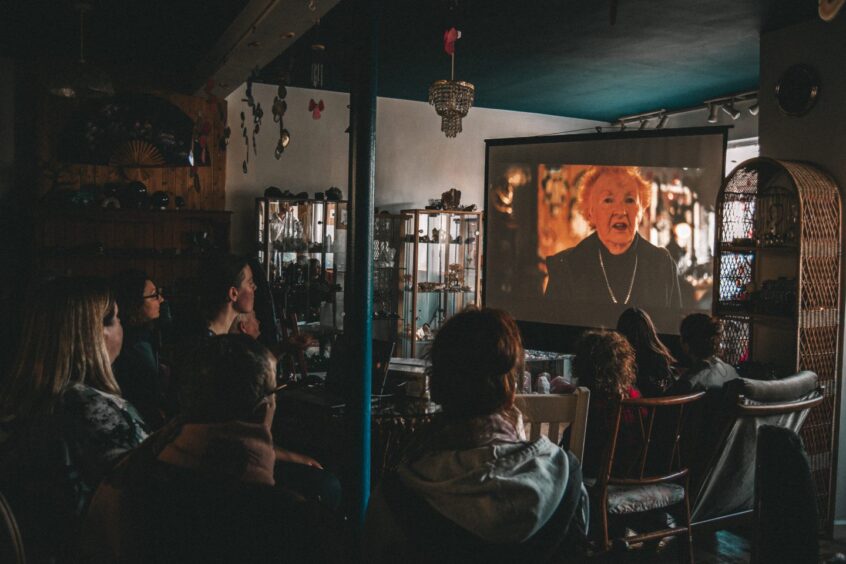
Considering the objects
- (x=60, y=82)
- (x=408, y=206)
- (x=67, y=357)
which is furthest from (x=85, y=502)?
(x=408, y=206)

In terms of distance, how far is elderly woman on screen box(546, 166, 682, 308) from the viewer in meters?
6.21

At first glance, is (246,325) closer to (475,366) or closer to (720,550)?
(475,366)

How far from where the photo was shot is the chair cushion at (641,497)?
283 centimetres

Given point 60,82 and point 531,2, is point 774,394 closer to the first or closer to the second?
point 531,2

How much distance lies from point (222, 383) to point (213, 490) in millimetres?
266

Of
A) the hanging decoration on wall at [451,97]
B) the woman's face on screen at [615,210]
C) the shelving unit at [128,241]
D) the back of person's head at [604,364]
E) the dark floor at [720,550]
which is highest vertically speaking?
the hanging decoration on wall at [451,97]

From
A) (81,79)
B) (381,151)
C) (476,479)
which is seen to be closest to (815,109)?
(476,479)

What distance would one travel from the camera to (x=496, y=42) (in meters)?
5.21

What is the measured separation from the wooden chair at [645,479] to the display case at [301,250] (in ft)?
12.5

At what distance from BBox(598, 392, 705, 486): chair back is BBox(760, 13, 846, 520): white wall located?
1.70 m

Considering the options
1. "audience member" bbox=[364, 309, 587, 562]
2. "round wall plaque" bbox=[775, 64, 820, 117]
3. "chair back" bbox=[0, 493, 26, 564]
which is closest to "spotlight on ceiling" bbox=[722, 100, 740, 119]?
"round wall plaque" bbox=[775, 64, 820, 117]

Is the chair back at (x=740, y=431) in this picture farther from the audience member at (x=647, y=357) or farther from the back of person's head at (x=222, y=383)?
the back of person's head at (x=222, y=383)

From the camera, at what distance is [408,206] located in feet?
24.4

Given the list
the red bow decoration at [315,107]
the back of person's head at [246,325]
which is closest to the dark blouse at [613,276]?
the red bow decoration at [315,107]
